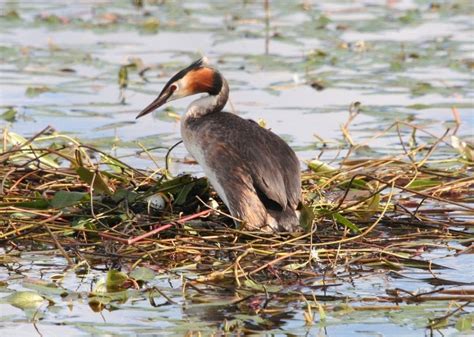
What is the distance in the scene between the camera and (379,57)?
1309cm

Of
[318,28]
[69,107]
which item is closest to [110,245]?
[69,107]

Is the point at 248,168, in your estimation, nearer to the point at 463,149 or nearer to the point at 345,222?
the point at 345,222

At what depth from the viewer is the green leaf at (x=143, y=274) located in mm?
6108

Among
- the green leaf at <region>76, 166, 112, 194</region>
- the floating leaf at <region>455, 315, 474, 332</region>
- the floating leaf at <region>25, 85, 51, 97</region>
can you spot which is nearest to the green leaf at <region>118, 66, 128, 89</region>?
the floating leaf at <region>25, 85, 51, 97</region>

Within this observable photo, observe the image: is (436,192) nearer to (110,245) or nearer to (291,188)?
(291,188)

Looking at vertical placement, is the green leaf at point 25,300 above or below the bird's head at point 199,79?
below

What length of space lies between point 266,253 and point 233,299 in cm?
61

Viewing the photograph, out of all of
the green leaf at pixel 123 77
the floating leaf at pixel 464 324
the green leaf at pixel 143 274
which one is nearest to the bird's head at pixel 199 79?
the green leaf at pixel 143 274

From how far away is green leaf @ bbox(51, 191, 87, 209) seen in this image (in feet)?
23.0

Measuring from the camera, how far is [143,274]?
6.13 metres

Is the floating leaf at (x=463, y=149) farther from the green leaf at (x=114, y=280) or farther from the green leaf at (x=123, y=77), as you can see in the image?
the green leaf at (x=123, y=77)

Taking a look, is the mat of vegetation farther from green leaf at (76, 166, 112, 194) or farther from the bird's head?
the bird's head


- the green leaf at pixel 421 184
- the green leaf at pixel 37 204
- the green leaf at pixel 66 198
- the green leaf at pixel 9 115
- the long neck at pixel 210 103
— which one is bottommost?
the green leaf at pixel 9 115

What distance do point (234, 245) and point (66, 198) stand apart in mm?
1043
